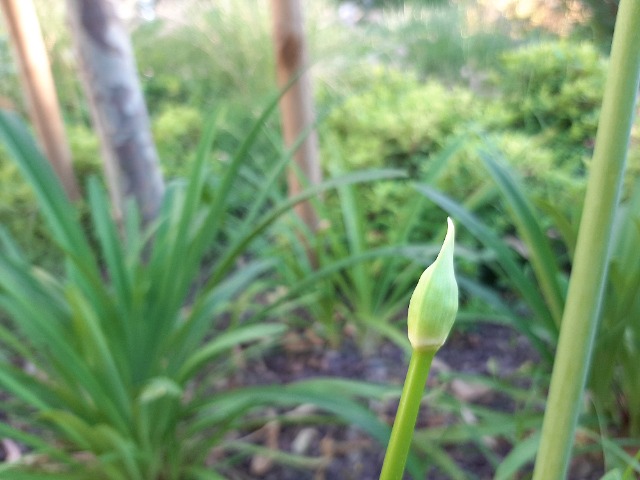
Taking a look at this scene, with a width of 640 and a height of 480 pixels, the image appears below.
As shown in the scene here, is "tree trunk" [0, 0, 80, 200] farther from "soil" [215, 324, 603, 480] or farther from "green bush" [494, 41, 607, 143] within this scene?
"green bush" [494, 41, 607, 143]

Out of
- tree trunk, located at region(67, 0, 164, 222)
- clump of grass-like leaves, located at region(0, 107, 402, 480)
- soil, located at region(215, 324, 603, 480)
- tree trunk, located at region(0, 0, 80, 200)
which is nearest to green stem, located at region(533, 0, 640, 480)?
clump of grass-like leaves, located at region(0, 107, 402, 480)

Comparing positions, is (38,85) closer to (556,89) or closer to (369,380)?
(369,380)

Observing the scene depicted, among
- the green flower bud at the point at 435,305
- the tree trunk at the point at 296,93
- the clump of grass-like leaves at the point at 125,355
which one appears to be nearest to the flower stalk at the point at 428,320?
the green flower bud at the point at 435,305

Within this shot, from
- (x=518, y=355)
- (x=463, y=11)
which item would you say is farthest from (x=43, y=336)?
(x=463, y=11)

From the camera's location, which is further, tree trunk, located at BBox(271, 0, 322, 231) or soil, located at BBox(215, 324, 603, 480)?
tree trunk, located at BBox(271, 0, 322, 231)

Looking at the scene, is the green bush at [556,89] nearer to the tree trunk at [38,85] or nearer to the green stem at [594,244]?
the green stem at [594,244]

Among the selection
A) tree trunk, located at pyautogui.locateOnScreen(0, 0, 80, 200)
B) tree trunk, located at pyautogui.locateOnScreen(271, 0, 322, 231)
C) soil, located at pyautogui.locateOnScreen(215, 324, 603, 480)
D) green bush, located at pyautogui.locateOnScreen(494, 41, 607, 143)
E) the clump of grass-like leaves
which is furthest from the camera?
tree trunk, located at pyautogui.locateOnScreen(0, 0, 80, 200)

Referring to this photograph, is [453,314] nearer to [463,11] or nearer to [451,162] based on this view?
[451,162]
